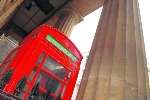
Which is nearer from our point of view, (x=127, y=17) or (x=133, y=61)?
(x=133, y=61)

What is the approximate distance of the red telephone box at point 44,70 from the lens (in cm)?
486

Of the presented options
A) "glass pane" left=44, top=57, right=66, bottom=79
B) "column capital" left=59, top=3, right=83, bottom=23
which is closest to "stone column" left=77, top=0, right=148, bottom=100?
"glass pane" left=44, top=57, right=66, bottom=79

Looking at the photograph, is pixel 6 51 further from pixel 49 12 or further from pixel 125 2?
pixel 125 2

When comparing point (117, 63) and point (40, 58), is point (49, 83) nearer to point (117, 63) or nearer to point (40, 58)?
point (40, 58)

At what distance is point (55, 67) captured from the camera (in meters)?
5.54

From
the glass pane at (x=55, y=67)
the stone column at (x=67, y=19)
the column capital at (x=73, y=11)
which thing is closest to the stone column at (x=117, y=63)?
the glass pane at (x=55, y=67)

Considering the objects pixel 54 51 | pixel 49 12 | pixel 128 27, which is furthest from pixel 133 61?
pixel 49 12

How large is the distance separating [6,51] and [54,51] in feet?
12.8

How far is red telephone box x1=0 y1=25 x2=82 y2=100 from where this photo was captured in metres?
4.86

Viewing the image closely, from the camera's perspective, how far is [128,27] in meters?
3.83

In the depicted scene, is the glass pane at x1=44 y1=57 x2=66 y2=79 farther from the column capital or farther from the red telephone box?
the column capital

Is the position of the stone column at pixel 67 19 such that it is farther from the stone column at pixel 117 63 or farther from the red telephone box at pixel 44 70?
the stone column at pixel 117 63

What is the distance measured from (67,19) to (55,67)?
5.13 m

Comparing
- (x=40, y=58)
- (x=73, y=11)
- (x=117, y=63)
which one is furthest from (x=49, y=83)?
(x=73, y=11)
